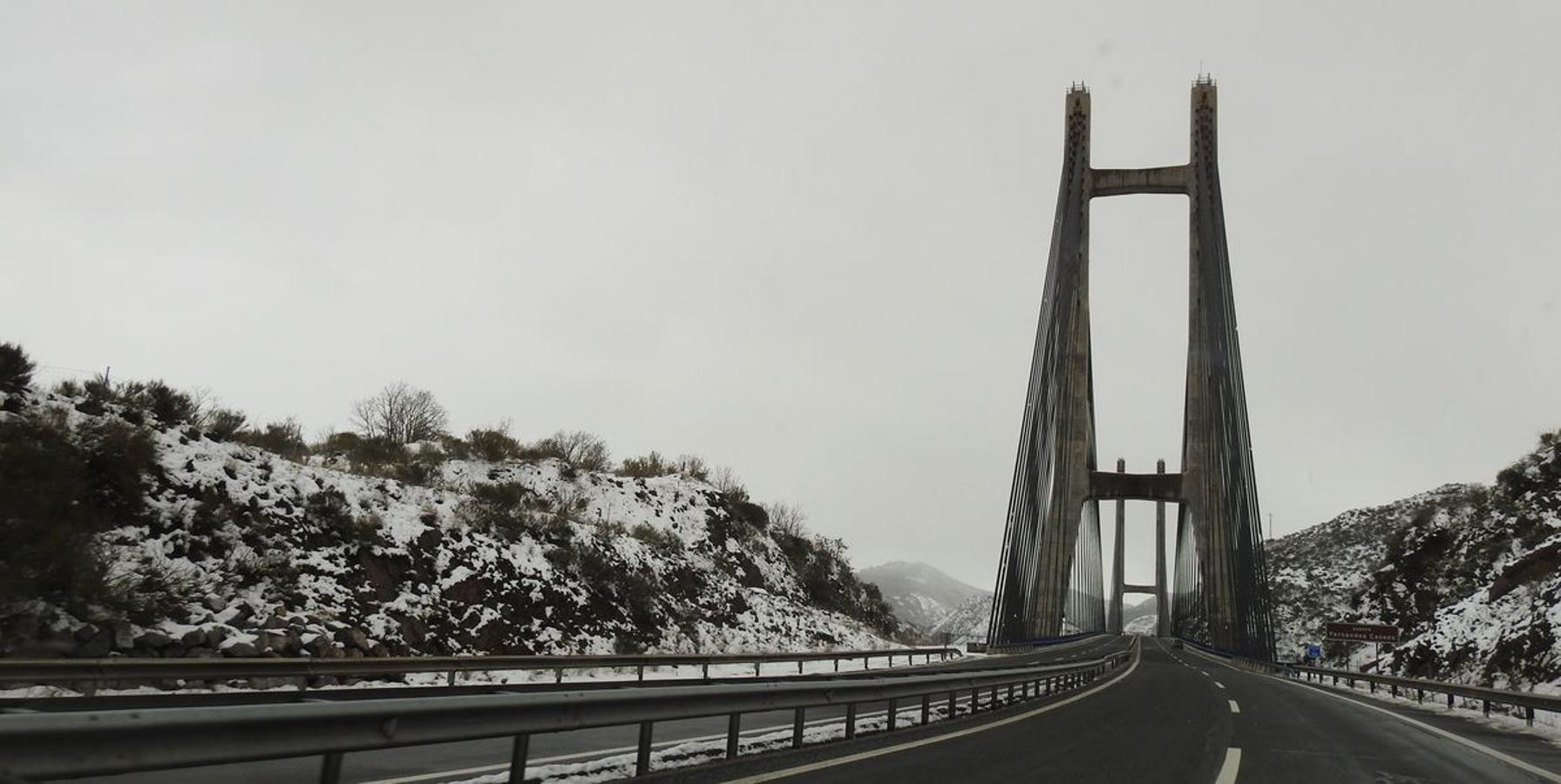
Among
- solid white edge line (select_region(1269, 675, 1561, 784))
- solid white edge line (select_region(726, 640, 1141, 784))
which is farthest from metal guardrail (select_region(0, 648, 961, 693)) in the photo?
solid white edge line (select_region(1269, 675, 1561, 784))

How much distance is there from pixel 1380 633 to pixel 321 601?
33675mm

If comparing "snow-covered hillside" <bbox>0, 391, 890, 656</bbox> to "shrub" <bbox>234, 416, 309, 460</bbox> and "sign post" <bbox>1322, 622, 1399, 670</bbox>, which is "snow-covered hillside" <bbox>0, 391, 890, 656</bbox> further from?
"sign post" <bbox>1322, 622, 1399, 670</bbox>

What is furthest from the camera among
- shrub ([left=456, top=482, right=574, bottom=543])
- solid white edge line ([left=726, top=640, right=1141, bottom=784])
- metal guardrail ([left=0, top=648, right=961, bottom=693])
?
shrub ([left=456, top=482, right=574, bottom=543])

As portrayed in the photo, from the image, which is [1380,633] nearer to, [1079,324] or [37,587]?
[1079,324]

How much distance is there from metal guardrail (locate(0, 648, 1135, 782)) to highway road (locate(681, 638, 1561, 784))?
543 mm

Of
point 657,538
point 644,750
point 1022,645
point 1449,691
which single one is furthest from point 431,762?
point 1022,645

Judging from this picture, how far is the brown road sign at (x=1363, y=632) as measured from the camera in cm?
3237

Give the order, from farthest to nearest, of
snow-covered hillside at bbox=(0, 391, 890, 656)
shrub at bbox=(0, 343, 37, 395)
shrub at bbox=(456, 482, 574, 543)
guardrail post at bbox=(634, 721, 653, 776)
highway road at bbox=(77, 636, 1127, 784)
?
1. shrub at bbox=(456, 482, 574, 543)
2. shrub at bbox=(0, 343, 37, 395)
3. snow-covered hillside at bbox=(0, 391, 890, 656)
4. highway road at bbox=(77, 636, 1127, 784)
5. guardrail post at bbox=(634, 721, 653, 776)

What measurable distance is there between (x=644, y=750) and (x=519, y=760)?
104 cm

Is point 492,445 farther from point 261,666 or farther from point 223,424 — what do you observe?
point 261,666

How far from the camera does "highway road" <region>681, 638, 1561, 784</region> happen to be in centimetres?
746

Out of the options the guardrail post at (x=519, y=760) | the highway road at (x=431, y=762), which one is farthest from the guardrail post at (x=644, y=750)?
the highway road at (x=431, y=762)

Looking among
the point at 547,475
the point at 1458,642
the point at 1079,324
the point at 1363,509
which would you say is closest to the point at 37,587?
the point at 547,475

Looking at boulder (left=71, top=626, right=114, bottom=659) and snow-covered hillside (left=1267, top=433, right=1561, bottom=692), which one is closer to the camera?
boulder (left=71, top=626, right=114, bottom=659)
